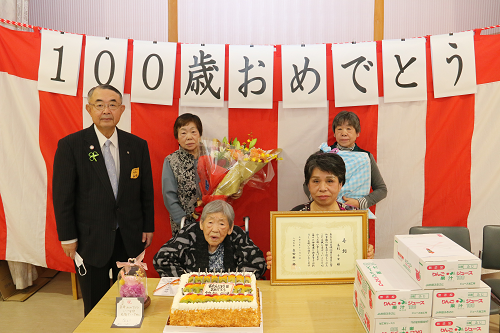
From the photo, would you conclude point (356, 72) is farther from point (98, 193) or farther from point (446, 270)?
point (98, 193)

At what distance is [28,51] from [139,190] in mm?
1729

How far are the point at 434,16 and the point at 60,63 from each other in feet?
11.2

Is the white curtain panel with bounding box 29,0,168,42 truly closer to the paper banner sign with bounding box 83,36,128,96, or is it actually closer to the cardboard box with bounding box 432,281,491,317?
the paper banner sign with bounding box 83,36,128,96

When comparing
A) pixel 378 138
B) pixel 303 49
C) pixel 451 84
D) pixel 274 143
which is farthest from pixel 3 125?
pixel 451 84

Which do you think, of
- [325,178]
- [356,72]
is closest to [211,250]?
[325,178]

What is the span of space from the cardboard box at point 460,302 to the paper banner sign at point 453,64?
211 centimetres

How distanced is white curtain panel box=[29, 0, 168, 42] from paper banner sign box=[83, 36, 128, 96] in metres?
0.50

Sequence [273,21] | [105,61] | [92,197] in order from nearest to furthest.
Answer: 1. [92,197]
2. [105,61]
3. [273,21]

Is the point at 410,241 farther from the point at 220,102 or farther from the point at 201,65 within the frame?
the point at 201,65

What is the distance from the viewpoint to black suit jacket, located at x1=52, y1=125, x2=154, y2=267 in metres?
2.14

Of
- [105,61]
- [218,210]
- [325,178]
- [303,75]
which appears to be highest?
[105,61]

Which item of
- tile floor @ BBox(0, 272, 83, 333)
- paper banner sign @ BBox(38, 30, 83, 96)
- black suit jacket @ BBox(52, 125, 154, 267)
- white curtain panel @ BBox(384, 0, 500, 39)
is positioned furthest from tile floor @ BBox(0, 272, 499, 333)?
white curtain panel @ BBox(384, 0, 500, 39)

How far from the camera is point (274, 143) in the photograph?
3150 millimetres

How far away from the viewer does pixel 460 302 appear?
1266 millimetres
